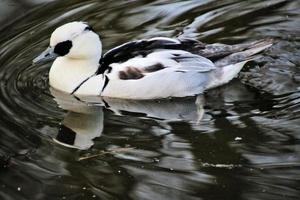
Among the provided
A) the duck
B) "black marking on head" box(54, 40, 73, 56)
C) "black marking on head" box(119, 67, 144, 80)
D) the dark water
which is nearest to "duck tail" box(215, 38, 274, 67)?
the duck

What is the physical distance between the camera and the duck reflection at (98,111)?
220 inches

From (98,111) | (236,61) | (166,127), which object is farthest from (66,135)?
(236,61)

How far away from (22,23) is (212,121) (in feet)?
10.7

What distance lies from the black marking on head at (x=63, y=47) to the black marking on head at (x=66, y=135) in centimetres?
88

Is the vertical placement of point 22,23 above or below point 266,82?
above

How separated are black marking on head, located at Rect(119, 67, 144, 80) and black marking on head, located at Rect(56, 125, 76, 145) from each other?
0.71 metres

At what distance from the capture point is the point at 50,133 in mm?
5578

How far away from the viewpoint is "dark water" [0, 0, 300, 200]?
4660 millimetres

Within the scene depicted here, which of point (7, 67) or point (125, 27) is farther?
point (125, 27)

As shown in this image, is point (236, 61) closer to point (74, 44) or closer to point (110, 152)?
point (74, 44)

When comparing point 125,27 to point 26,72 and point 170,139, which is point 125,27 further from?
point 170,139

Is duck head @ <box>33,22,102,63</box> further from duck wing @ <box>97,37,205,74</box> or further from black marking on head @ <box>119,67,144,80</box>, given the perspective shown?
black marking on head @ <box>119,67,144,80</box>

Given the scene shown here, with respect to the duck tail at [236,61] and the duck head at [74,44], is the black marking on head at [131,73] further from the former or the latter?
the duck tail at [236,61]

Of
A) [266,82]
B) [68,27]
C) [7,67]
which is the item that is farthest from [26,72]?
[266,82]
